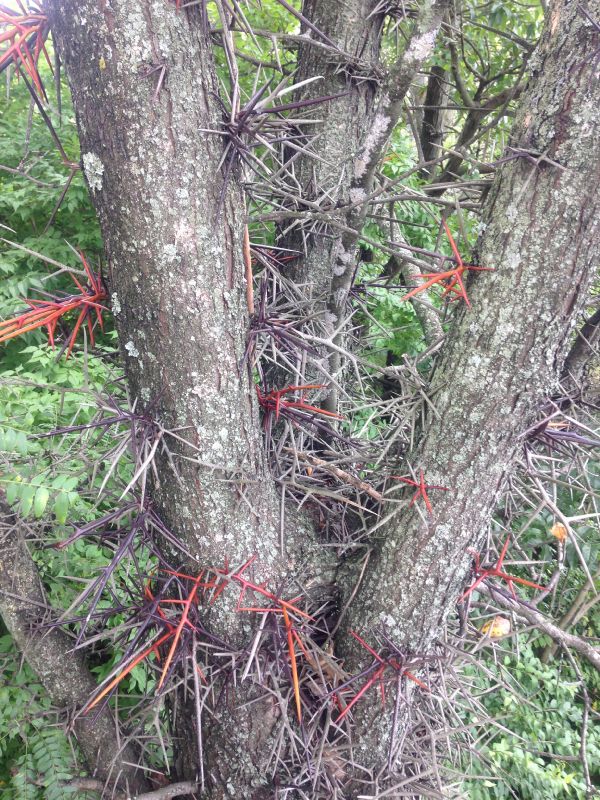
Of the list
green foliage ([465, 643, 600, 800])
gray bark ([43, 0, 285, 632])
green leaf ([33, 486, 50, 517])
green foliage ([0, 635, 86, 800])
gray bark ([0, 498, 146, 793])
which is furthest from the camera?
green foliage ([465, 643, 600, 800])

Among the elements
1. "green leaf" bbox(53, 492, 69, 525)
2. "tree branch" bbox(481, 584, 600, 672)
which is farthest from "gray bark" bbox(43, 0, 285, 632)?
"tree branch" bbox(481, 584, 600, 672)

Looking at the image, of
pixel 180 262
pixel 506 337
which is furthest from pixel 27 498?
pixel 506 337

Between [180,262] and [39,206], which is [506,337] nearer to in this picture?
[180,262]

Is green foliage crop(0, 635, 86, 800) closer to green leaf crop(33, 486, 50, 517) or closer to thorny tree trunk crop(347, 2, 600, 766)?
green leaf crop(33, 486, 50, 517)

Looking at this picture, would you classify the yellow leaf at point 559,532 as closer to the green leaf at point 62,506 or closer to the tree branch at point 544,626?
the tree branch at point 544,626

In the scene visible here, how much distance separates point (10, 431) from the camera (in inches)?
60.2

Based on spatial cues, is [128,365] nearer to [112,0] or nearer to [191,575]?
Answer: [191,575]

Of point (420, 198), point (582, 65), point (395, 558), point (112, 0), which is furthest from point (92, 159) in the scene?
point (395, 558)

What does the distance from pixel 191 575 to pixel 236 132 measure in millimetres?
986

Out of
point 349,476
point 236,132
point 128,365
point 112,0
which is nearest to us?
point 112,0

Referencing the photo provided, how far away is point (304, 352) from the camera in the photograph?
131 cm

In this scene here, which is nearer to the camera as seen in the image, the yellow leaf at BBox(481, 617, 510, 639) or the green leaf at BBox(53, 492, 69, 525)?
the green leaf at BBox(53, 492, 69, 525)

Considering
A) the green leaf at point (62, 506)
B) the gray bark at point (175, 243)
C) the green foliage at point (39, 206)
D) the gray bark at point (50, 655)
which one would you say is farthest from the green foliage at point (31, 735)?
the green foliage at point (39, 206)

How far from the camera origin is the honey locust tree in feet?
3.43
